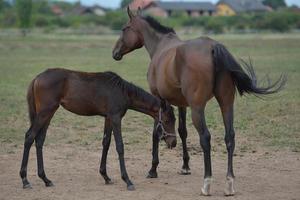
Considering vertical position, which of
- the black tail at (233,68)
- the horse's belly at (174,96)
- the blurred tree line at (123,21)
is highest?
the blurred tree line at (123,21)

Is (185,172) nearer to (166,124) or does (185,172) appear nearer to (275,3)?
(166,124)

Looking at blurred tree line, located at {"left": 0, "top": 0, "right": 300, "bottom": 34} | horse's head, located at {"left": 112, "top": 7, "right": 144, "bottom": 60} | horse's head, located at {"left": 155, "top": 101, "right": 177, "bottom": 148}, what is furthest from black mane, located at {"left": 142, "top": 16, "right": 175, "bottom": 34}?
blurred tree line, located at {"left": 0, "top": 0, "right": 300, "bottom": 34}

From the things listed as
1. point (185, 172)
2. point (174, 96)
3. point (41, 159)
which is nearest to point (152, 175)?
point (185, 172)

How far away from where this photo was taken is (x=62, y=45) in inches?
1807

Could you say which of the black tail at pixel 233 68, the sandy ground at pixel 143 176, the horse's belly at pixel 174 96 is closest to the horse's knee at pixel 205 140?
the sandy ground at pixel 143 176

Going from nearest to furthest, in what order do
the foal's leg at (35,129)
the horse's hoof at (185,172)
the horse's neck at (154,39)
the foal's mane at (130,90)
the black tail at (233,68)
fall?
the black tail at (233,68) < the foal's leg at (35,129) < the foal's mane at (130,90) < the horse's hoof at (185,172) < the horse's neck at (154,39)

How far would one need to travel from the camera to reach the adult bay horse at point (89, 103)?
26.8ft

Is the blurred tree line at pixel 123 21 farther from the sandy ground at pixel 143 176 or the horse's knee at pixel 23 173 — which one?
the horse's knee at pixel 23 173

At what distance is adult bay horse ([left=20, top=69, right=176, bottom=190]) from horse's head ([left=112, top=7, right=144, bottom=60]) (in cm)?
157

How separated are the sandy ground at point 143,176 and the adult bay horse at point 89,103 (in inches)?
12.4

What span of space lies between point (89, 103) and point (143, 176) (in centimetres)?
152

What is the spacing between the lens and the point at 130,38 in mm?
10016

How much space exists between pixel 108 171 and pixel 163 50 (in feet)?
6.61

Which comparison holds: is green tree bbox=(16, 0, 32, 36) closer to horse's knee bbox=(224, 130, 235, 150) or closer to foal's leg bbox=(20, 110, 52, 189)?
foal's leg bbox=(20, 110, 52, 189)
